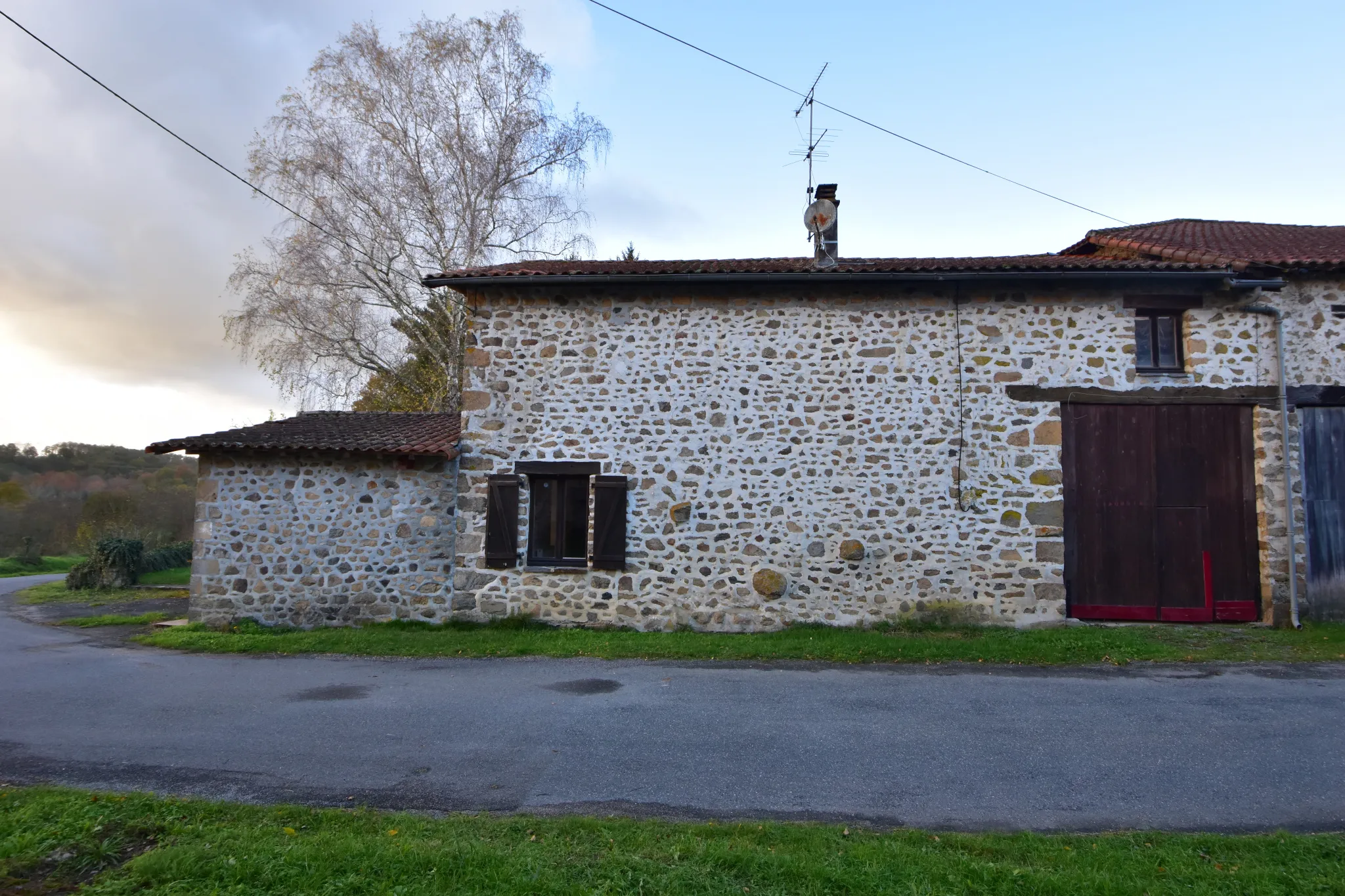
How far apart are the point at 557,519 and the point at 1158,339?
7950 mm

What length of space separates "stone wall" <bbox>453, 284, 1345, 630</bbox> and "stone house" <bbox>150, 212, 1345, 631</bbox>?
0.03 meters

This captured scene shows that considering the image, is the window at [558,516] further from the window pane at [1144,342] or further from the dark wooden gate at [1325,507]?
the dark wooden gate at [1325,507]

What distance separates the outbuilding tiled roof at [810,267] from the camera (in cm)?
912

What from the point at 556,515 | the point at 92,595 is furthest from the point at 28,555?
the point at 556,515

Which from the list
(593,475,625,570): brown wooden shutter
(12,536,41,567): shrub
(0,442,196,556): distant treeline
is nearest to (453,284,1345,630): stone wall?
(593,475,625,570): brown wooden shutter

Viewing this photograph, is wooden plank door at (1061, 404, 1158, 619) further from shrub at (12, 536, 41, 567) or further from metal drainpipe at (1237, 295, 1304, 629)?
shrub at (12, 536, 41, 567)

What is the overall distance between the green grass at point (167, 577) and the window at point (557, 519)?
10.8 meters

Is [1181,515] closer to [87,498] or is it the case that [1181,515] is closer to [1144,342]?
[1144,342]

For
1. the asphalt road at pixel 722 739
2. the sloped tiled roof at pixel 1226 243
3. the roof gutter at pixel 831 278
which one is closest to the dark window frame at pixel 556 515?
the asphalt road at pixel 722 739

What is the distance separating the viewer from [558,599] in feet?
31.6

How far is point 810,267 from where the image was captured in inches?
378

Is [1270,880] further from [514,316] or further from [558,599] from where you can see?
[514,316]

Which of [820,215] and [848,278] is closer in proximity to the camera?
[848,278]

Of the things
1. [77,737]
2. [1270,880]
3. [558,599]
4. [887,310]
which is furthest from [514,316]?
[1270,880]
